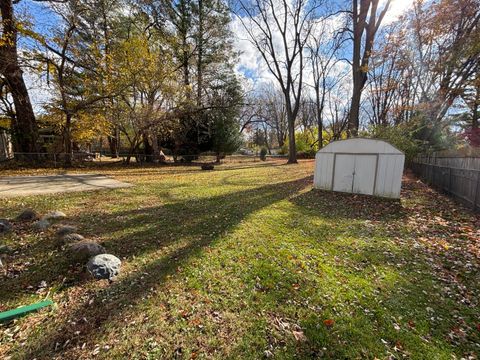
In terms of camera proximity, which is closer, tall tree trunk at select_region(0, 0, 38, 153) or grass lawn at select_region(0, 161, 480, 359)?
grass lawn at select_region(0, 161, 480, 359)

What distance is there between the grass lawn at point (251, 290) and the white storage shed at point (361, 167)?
6.28 feet

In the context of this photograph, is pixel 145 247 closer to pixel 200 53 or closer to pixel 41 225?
pixel 41 225

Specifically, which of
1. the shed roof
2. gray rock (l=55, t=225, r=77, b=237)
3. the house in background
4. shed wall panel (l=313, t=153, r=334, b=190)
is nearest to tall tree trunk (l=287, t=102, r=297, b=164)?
shed wall panel (l=313, t=153, r=334, b=190)

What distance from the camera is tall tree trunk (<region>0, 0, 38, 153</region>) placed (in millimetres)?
10141

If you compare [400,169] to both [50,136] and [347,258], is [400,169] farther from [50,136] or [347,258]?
[50,136]

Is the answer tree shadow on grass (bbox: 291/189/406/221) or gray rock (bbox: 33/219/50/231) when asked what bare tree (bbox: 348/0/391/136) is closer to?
tree shadow on grass (bbox: 291/189/406/221)

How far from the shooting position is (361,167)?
7203 mm

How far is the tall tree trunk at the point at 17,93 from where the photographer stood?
10.1 m


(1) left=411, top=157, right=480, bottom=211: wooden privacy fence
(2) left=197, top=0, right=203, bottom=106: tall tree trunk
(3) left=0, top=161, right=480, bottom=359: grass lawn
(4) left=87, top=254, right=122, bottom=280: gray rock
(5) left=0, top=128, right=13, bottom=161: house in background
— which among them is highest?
(2) left=197, top=0, right=203, bottom=106: tall tree trunk

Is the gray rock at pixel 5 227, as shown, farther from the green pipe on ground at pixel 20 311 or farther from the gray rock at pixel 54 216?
the green pipe on ground at pixel 20 311

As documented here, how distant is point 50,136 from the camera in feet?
70.1

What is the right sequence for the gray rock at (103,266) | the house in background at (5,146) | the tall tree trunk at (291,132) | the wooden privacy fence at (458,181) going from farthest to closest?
the tall tree trunk at (291,132) → the house in background at (5,146) → the wooden privacy fence at (458,181) → the gray rock at (103,266)

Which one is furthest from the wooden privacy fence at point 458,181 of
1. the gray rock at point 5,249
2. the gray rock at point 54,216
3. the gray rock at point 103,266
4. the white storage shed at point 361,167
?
the gray rock at point 54,216

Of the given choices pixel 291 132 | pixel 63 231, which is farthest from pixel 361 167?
pixel 291 132
